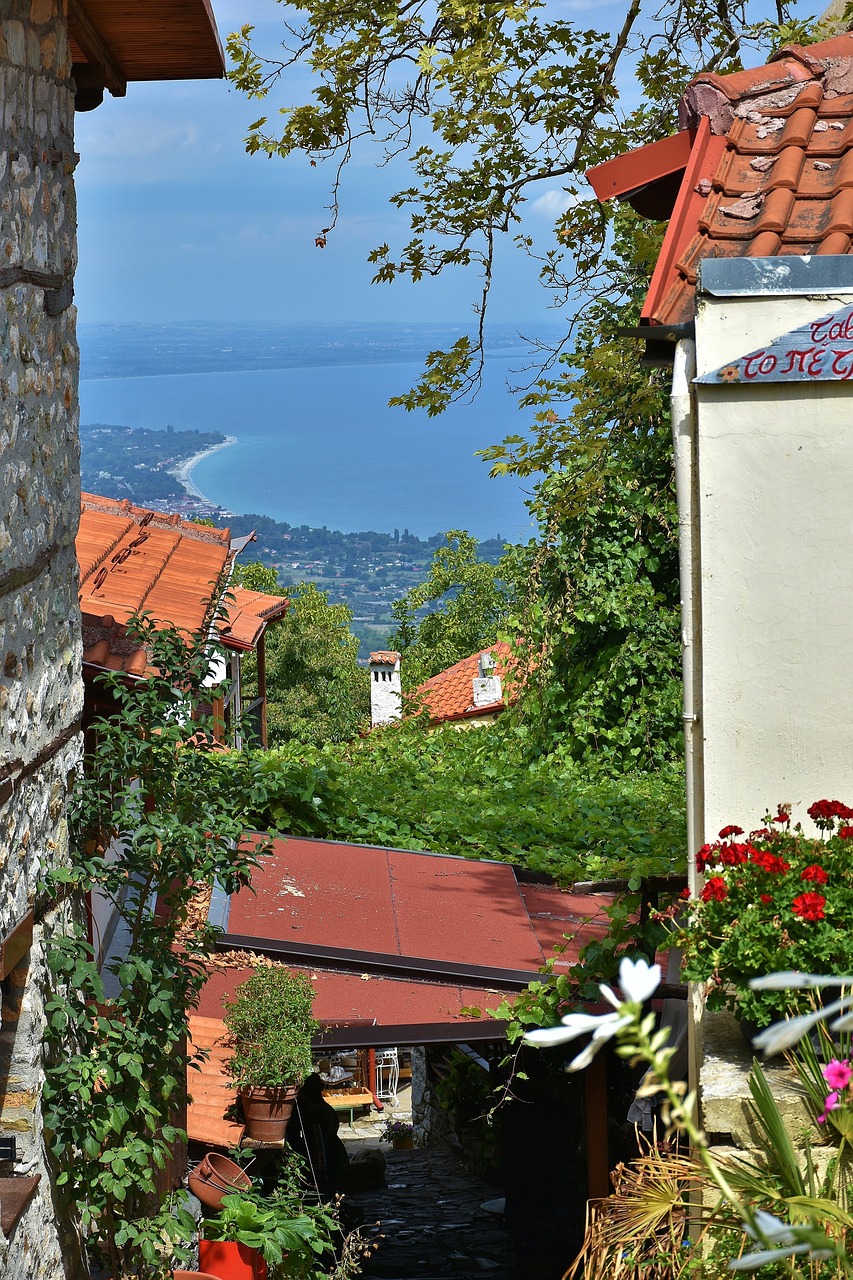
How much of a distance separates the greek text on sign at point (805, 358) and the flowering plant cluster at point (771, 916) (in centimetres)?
126

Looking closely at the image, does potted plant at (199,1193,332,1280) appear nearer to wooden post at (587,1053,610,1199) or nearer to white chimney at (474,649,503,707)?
wooden post at (587,1053,610,1199)

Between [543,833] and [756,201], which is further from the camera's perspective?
[543,833]

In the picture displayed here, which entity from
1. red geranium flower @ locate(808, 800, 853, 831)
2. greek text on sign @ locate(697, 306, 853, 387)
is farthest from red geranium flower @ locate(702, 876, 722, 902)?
greek text on sign @ locate(697, 306, 853, 387)

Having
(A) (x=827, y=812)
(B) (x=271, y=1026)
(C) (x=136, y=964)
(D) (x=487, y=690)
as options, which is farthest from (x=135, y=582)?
(D) (x=487, y=690)

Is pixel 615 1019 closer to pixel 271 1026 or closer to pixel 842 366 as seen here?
pixel 842 366

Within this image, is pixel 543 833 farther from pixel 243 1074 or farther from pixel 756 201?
pixel 756 201

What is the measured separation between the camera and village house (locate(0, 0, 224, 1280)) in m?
3.71

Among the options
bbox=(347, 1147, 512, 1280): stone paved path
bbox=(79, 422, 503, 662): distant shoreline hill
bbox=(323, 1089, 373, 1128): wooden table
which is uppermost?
bbox=(79, 422, 503, 662): distant shoreline hill

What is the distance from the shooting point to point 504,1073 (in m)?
8.48

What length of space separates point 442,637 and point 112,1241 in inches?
1230

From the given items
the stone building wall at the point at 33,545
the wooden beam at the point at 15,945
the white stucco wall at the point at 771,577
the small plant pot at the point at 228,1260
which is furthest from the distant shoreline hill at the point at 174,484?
the white stucco wall at the point at 771,577

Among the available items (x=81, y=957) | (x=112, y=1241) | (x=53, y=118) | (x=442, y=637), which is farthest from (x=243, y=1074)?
(x=442, y=637)

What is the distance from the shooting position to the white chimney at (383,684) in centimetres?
3312

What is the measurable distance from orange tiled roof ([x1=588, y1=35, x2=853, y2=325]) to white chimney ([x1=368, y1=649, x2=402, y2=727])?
91.0 ft
